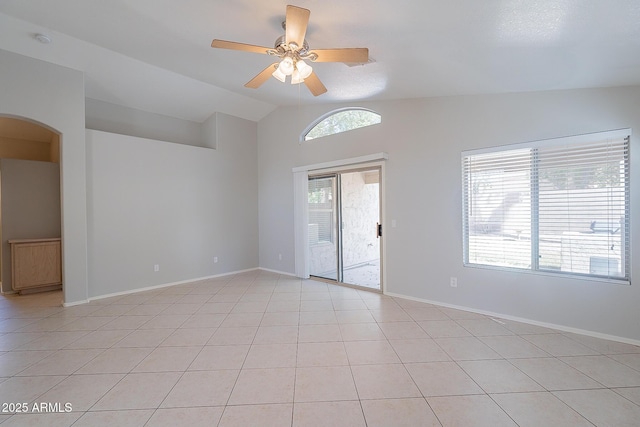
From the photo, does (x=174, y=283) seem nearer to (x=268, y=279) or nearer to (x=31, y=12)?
(x=268, y=279)

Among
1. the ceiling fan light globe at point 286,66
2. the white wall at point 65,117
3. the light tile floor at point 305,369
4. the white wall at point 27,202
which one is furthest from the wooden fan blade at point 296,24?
the white wall at point 27,202

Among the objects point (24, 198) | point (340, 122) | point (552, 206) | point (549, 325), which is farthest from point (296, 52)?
point (24, 198)

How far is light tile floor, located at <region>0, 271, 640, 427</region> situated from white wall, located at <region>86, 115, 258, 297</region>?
0.97 metres

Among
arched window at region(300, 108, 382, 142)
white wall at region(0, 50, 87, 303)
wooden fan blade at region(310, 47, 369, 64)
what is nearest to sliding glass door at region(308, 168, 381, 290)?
arched window at region(300, 108, 382, 142)

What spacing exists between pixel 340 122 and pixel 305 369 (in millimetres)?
3930

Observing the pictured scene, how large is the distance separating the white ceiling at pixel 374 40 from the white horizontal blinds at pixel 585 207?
689 mm

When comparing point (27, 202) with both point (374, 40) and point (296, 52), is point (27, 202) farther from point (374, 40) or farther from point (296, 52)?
point (374, 40)

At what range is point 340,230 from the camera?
16.2ft

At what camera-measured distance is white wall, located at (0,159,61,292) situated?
4.42 metres

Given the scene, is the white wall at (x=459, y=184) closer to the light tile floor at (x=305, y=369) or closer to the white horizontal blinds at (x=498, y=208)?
the white horizontal blinds at (x=498, y=208)

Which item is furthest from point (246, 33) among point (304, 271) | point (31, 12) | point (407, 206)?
point (304, 271)

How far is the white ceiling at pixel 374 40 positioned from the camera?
1966 millimetres

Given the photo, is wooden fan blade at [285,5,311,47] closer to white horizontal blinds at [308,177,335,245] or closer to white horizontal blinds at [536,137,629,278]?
white horizontal blinds at [536,137,629,278]

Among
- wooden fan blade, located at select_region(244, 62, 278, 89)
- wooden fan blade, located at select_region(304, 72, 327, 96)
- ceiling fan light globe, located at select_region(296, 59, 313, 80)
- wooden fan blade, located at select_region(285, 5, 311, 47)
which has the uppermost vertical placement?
wooden fan blade, located at select_region(285, 5, 311, 47)
